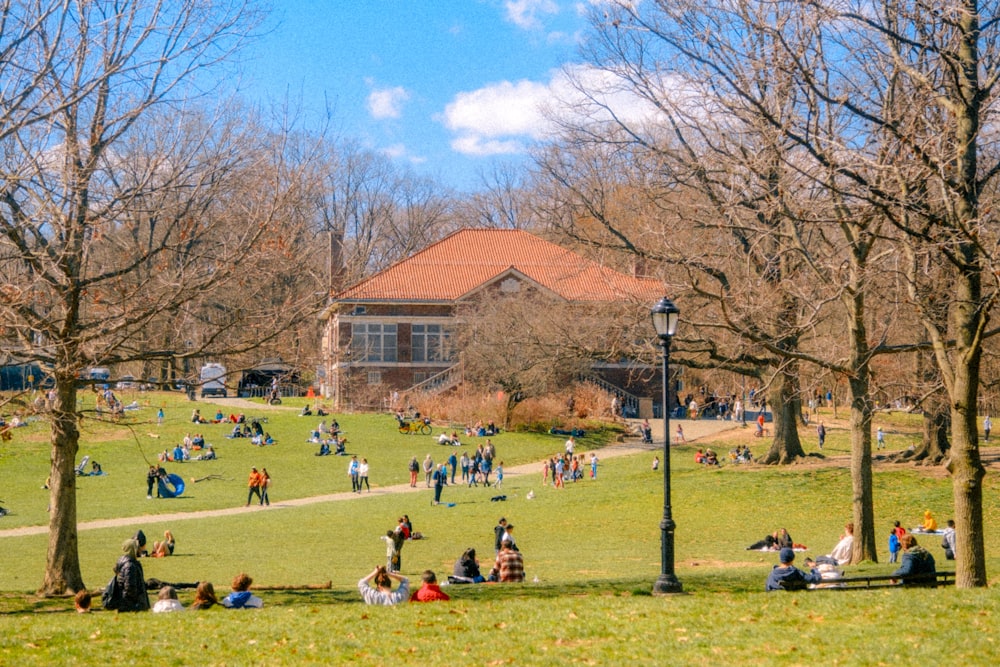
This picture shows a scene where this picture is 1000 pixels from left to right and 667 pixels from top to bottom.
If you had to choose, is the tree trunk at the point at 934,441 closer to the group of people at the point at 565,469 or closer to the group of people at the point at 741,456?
the group of people at the point at 741,456

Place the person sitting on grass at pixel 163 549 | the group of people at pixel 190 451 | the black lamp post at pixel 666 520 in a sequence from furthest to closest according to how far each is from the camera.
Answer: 1. the group of people at pixel 190 451
2. the person sitting on grass at pixel 163 549
3. the black lamp post at pixel 666 520

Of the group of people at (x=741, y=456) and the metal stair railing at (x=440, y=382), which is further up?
the metal stair railing at (x=440, y=382)

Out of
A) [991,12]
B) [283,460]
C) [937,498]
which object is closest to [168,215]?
[991,12]

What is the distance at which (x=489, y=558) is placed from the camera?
23.0m

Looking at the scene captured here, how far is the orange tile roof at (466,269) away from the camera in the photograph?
59531 mm

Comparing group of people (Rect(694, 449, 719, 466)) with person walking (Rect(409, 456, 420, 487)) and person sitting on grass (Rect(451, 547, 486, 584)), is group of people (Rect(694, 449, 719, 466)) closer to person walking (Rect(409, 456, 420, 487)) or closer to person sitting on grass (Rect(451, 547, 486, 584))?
person walking (Rect(409, 456, 420, 487))

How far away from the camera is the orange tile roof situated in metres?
59.5

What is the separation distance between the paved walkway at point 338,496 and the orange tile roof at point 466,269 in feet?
33.0

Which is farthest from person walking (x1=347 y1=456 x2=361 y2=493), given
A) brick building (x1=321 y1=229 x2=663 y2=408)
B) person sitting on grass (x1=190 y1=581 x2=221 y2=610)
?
person sitting on grass (x1=190 y1=581 x2=221 y2=610)

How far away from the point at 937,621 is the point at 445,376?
162ft

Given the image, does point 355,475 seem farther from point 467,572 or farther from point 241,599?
point 241,599

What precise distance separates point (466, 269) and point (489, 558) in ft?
→ 137

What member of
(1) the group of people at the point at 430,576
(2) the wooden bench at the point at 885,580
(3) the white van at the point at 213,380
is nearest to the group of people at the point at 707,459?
(1) the group of people at the point at 430,576

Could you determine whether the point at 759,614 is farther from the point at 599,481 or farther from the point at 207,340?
the point at 599,481
